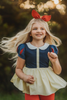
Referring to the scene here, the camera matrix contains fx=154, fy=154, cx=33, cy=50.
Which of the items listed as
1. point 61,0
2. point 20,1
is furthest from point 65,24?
point 20,1

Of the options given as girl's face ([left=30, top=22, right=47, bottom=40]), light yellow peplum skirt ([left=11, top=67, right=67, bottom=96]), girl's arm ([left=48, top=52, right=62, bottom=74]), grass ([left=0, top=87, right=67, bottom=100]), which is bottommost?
grass ([left=0, top=87, right=67, bottom=100])

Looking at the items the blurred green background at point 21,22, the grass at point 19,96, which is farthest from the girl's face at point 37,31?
the grass at point 19,96

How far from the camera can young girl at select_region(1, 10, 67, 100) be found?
124cm

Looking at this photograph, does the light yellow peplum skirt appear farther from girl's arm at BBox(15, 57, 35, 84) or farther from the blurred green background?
the blurred green background

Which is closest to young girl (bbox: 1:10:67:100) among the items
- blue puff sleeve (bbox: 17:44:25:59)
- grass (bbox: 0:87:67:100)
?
blue puff sleeve (bbox: 17:44:25:59)

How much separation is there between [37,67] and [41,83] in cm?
14

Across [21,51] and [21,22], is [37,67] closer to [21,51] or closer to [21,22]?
[21,51]

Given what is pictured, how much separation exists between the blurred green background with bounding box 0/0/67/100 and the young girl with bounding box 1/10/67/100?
589 mm

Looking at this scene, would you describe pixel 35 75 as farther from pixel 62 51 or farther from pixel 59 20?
pixel 59 20

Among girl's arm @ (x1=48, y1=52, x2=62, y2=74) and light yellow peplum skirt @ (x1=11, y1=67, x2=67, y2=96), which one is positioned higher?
girl's arm @ (x1=48, y1=52, x2=62, y2=74)

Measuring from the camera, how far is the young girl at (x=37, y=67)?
1242mm

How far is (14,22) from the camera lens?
2006mm

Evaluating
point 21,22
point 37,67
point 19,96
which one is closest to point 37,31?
point 37,67

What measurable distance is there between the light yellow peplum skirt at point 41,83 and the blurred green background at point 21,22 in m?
0.76
